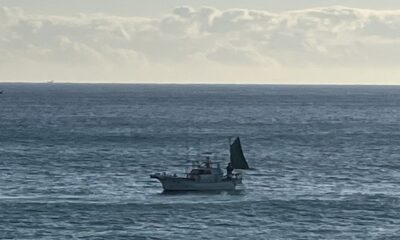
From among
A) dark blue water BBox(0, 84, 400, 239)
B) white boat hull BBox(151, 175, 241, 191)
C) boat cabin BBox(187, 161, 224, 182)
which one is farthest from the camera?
boat cabin BBox(187, 161, 224, 182)

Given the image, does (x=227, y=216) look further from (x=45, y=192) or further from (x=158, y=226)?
(x=45, y=192)

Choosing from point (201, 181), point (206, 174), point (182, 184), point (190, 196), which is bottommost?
point (190, 196)

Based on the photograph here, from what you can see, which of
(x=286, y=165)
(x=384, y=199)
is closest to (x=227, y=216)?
(x=384, y=199)

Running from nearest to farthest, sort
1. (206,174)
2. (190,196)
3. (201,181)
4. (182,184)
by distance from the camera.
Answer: (190,196) < (182,184) < (201,181) < (206,174)

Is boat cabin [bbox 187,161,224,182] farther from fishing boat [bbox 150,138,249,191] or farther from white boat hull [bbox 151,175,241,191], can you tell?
white boat hull [bbox 151,175,241,191]

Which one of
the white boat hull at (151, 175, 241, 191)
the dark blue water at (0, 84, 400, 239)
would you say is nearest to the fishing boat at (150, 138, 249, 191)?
the white boat hull at (151, 175, 241, 191)

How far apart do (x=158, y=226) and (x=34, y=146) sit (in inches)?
3111

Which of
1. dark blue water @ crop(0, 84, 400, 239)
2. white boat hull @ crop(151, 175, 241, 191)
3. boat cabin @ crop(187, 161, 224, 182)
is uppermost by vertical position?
boat cabin @ crop(187, 161, 224, 182)

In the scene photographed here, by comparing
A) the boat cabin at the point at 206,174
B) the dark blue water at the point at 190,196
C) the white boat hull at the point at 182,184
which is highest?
the boat cabin at the point at 206,174

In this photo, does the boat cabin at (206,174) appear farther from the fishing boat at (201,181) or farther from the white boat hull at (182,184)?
the white boat hull at (182,184)

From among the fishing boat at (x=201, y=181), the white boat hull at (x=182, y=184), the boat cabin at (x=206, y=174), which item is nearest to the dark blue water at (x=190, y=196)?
the fishing boat at (x=201, y=181)

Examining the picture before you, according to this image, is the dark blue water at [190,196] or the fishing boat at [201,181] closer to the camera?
the dark blue water at [190,196]

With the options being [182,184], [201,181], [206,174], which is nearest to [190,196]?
[182,184]

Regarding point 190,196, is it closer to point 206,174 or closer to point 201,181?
point 201,181
